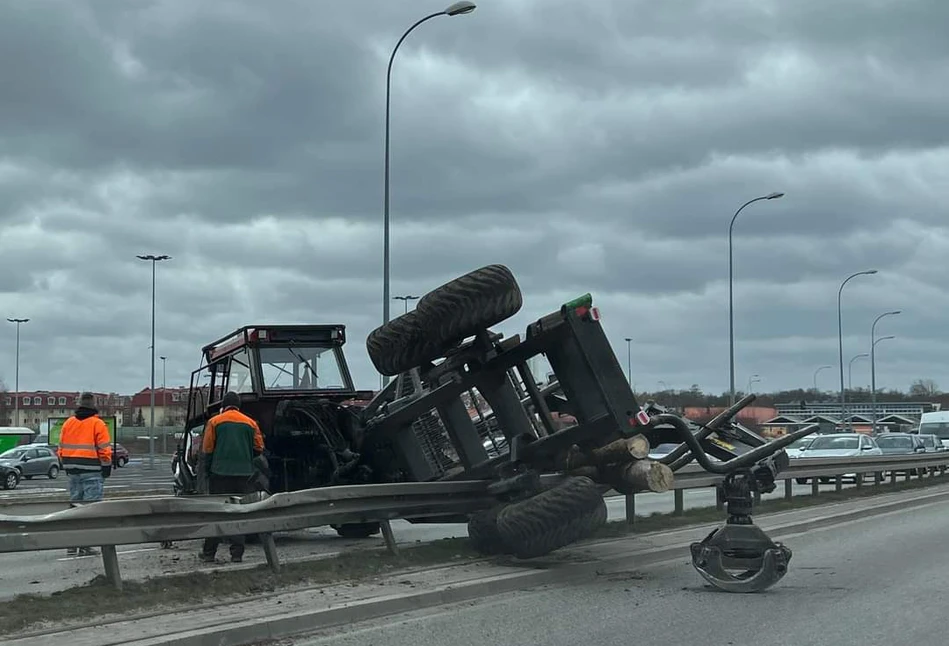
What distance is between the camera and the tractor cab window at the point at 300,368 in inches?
561

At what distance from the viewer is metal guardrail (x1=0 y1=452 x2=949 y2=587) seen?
8117mm

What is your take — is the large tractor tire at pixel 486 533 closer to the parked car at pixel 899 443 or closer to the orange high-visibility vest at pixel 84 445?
the orange high-visibility vest at pixel 84 445

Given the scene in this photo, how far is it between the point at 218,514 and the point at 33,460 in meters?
38.8

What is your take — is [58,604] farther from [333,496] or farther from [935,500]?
[935,500]

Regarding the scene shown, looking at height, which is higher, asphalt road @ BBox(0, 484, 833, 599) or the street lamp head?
the street lamp head

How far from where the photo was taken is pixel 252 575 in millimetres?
9516

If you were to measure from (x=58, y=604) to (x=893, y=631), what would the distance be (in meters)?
6.12

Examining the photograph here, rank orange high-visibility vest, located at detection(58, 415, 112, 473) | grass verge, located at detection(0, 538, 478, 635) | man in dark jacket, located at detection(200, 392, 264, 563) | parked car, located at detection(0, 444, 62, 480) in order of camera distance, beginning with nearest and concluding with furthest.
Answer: grass verge, located at detection(0, 538, 478, 635), man in dark jacket, located at detection(200, 392, 264, 563), orange high-visibility vest, located at detection(58, 415, 112, 473), parked car, located at detection(0, 444, 62, 480)

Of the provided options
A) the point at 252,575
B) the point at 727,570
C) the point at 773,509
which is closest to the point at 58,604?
the point at 252,575

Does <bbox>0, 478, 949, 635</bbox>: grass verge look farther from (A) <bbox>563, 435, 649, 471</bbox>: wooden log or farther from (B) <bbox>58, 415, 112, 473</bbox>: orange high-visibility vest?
(B) <bbox>58, 415, 112, 473</bbox>: orange high-visibility vest

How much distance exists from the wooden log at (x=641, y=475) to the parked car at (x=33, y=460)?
3706 centimetres

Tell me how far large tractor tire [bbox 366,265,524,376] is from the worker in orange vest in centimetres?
401

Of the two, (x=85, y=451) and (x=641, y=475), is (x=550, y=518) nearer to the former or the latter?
(x=641, y=475)

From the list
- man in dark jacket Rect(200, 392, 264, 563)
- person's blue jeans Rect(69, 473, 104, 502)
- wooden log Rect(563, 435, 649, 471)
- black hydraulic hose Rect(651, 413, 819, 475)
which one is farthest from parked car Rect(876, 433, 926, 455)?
person's blue jeans Rect(69, 473, 104, 502)
